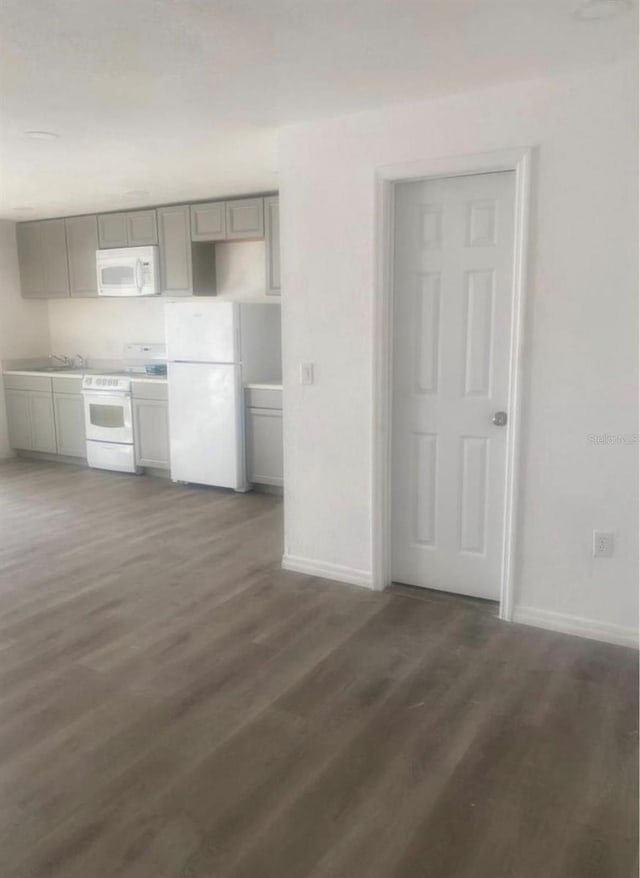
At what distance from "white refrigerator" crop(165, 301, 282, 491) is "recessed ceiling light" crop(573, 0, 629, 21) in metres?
3.49

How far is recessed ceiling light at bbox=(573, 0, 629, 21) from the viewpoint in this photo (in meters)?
2.07

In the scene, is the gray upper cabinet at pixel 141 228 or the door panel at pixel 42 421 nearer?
the gray upper cabinet at pixel 141 228

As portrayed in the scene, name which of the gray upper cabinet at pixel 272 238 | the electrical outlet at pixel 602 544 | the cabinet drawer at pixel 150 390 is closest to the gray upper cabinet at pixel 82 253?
the cabinet drawer at pixel 150 390

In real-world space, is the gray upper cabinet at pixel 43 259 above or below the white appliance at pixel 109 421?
above

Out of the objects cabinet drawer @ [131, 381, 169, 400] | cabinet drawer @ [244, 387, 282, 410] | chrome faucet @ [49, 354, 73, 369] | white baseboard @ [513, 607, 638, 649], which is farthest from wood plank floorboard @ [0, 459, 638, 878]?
chrome faucet @ [49, 354, 73, 369]

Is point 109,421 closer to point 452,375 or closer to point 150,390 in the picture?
point 150,390

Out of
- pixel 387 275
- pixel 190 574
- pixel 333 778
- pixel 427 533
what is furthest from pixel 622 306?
pixel 190 574

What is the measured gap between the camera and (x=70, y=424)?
21.8 ft

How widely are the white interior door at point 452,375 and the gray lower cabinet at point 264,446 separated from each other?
196cm

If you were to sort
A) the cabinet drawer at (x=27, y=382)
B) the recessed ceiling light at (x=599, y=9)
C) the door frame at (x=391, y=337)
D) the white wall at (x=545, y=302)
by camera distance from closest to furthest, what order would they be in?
the recessed ceiling light at (x=599, y=9), the white wall at (x=545, y=302), the door frame at (x=391, y=337), the cabinet drawer at (x=27, y=382)

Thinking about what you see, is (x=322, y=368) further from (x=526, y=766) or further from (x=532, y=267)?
(x=526, y=766)

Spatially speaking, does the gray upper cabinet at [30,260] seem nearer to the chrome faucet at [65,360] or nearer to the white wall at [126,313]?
the white wall at [126,313]

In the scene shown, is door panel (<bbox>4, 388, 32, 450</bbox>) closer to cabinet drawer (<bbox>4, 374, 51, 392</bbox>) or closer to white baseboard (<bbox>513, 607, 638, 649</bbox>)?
cabinet drawer (<bbox>4, 374, 51, 392</bbox>)

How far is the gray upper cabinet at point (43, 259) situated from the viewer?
668 centimetres
